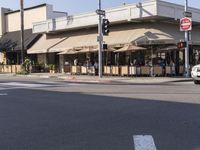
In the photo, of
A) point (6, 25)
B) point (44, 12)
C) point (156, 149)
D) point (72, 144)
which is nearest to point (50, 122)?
point (72, 144)

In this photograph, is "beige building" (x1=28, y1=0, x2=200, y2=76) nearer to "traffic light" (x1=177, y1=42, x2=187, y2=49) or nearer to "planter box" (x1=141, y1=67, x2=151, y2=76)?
"planter box" (x1=141, y1=67, x2=151, y2=76)

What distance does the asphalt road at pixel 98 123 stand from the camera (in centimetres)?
807

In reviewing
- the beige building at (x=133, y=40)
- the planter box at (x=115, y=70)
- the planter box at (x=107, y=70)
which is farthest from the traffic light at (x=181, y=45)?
the planter box at (x=107, y=70)

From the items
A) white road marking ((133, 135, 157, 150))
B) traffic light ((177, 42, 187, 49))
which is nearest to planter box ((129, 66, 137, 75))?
traffic light ((177, 42, 187, 49))

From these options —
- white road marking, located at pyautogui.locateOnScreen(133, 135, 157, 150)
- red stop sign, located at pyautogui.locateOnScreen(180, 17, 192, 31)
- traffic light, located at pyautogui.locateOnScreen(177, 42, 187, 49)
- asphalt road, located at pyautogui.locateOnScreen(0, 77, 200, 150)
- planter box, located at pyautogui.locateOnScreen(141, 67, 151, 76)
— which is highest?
red stop sign, located at pyautogui.locateOnScreen(180, 17, 192, 31)

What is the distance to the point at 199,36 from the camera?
3853 centimetres

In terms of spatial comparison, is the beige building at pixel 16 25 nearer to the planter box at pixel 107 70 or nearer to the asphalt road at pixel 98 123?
the planter box at pixel 107 70

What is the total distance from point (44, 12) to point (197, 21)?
56.2 ft

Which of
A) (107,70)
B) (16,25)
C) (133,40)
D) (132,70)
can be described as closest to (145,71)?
(132,70)

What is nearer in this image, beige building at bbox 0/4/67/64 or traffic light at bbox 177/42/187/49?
traffic light at bbox 177/42/187/49

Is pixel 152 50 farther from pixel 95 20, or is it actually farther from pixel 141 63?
pixel 95 20

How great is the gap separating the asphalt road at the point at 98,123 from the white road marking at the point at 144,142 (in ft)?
0.29

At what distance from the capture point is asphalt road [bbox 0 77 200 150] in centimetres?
807

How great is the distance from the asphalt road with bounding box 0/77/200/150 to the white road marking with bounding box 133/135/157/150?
88mm
